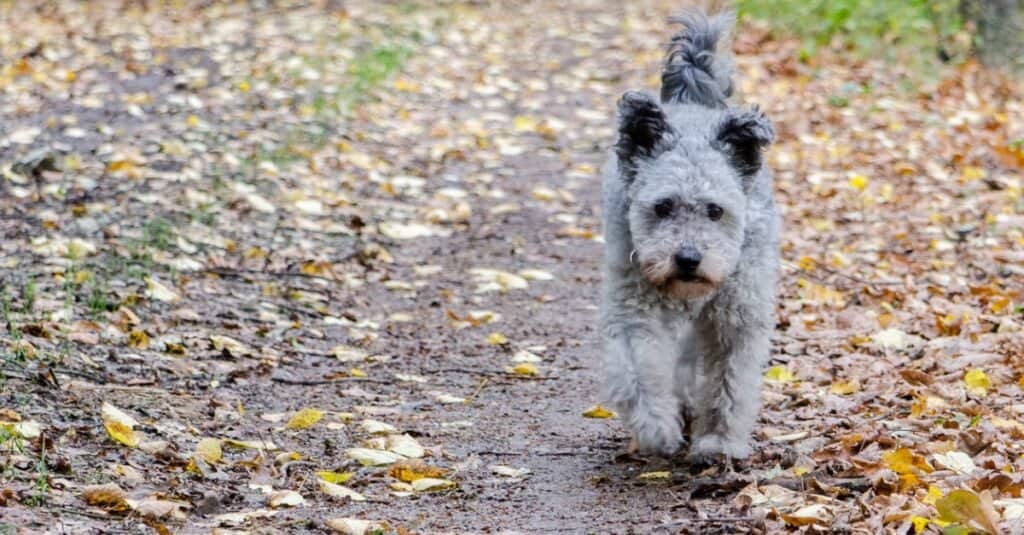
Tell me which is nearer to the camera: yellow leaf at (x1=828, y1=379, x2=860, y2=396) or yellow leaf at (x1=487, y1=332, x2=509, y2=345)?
yellow leaf at (x1=828, y1=379, x2=860, y2=396)

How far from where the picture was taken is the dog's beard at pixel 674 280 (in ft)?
17.5

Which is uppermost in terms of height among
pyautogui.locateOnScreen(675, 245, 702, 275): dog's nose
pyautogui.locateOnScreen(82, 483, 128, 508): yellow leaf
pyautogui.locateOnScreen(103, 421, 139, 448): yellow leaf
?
pyautogui.locateOnScreen(675, 245, 702, 275): dog's nose

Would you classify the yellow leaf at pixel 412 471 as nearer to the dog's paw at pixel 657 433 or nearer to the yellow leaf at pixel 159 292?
the dog's paw at pixel 657 433

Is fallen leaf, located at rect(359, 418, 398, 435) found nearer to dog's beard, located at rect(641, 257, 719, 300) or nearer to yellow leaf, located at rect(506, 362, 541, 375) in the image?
yellow leaf, located at rect(506, 362, 541, 375)

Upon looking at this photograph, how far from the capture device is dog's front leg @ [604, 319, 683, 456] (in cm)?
539

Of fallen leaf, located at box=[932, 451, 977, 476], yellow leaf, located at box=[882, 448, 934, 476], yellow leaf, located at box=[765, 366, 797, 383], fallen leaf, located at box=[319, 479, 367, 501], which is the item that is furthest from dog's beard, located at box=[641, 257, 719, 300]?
yellow leaf, located at box=[765, 366, 797, 383]

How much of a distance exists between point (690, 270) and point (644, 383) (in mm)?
532

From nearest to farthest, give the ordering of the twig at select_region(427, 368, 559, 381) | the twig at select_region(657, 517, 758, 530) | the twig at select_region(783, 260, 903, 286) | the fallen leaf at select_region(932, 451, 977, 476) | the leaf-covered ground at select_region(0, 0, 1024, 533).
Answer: the twig at select_region(657, 517, 758, 530), the fallen leaf at select_region(932, 451, 977, 476), the leaf-covered ground at select_region(0, 0, 1024, 533), the twig at select_region(427, 368, 559, 381), the twig at select_region(783, 260, 903, 286)

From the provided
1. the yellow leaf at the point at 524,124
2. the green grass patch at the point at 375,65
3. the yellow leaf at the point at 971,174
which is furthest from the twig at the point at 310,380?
the green grass patch at the point at 375,65

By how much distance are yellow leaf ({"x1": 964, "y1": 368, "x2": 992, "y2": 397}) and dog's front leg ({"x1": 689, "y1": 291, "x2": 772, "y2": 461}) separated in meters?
1.09

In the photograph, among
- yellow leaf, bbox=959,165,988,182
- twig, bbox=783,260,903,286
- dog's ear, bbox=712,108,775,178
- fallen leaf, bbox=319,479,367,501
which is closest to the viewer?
fallen leaf, bbox=319,479,367,501

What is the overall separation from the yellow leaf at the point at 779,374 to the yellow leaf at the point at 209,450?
3026mm

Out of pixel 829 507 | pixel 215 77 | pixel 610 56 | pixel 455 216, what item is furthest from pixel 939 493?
pixel 610 56

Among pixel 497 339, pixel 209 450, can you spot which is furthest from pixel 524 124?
pixel 209 450
